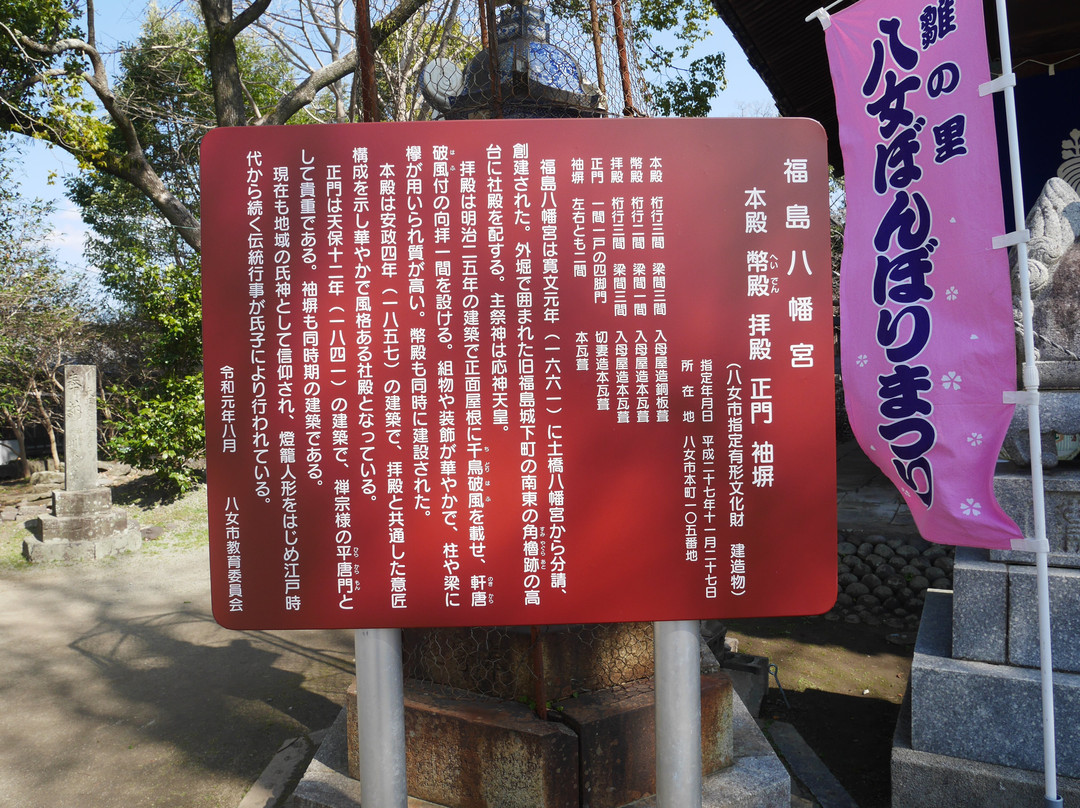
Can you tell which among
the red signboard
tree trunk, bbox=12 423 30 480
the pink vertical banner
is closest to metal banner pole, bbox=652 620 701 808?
the red signboard

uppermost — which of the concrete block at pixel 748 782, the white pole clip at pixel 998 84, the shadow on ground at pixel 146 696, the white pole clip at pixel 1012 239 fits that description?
the white pole clip at pixel 998 84

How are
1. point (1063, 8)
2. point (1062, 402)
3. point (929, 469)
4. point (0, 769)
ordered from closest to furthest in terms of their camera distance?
point (929, 469) < point (1062, 402) < point (0, 769) < point (1063, 8)

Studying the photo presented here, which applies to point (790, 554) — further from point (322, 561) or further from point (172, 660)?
point (172, 660)

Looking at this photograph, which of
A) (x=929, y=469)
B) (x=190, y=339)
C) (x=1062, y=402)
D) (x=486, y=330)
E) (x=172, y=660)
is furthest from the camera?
(x=190, y=339)

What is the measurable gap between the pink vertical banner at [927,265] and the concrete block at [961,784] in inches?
45.3

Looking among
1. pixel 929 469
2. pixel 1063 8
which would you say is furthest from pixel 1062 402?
pixel 1063 8

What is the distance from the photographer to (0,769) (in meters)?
4.10

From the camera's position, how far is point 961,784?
3.14 metres

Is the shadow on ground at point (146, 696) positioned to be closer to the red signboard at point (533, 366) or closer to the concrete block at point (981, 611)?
the red signboard at point (533, 366)

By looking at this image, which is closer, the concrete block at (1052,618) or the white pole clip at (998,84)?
the white pole clip at (998,84)

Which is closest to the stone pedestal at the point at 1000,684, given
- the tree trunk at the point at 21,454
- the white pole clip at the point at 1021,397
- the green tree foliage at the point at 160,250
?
the white pole clip at the point at 1021,397

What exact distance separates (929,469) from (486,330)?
1934 millimetres

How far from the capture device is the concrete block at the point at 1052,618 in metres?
3.16

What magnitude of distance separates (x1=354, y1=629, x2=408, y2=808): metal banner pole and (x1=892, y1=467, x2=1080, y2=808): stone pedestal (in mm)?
2379
